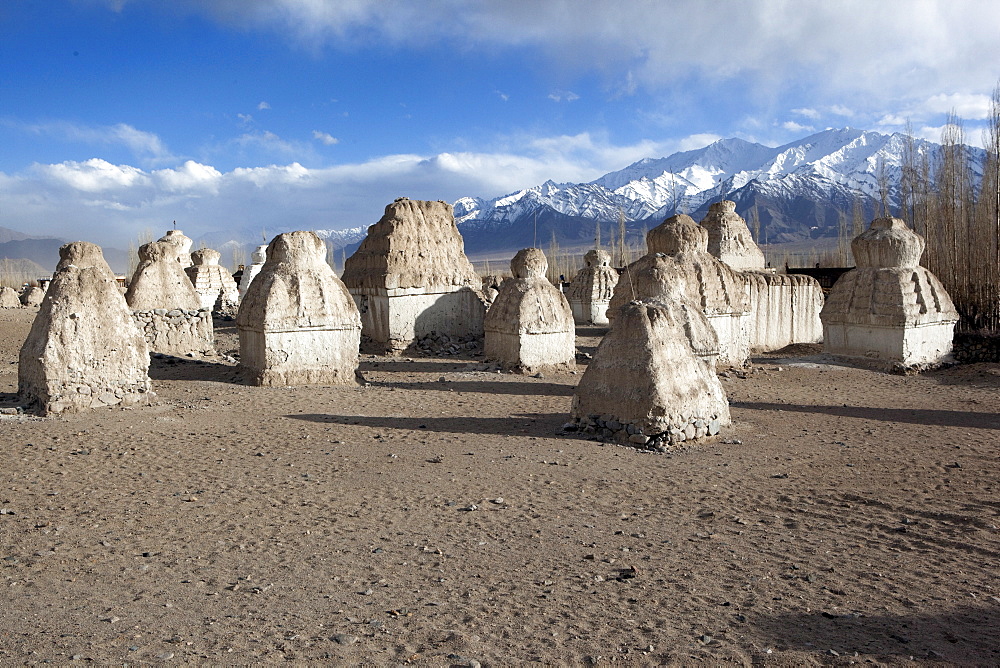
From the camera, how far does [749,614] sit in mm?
3301

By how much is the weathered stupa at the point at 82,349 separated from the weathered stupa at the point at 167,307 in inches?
164

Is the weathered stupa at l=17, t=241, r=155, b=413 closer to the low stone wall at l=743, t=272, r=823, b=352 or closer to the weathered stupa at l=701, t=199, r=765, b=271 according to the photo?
the low stone wall at l=743, t=272, r=823, b=352

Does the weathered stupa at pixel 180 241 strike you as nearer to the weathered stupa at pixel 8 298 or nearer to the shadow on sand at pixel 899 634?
the weathered stupa at pixel 8 298

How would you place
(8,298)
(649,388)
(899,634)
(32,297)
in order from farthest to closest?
(32,297) < (8,298) < (649,388) < (899,634)

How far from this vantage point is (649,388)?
6562mm

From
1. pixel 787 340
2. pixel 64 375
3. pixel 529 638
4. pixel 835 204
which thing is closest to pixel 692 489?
pixel 529 638

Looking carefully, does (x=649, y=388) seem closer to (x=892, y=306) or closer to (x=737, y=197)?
(x=892, y=306)

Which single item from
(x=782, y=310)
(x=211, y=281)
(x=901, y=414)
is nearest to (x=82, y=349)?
(x=901, y=414)

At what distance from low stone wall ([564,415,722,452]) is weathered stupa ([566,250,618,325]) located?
1305 centimetres

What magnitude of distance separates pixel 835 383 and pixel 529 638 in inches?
365

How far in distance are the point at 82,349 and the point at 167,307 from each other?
576 cm

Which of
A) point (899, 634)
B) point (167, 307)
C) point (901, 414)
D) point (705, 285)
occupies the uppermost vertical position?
point (705, 285)

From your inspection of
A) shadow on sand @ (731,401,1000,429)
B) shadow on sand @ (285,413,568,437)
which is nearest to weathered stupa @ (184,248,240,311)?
shadow on sand @ (285,413,568,437)

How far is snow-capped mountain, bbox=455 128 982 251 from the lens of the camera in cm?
9275
